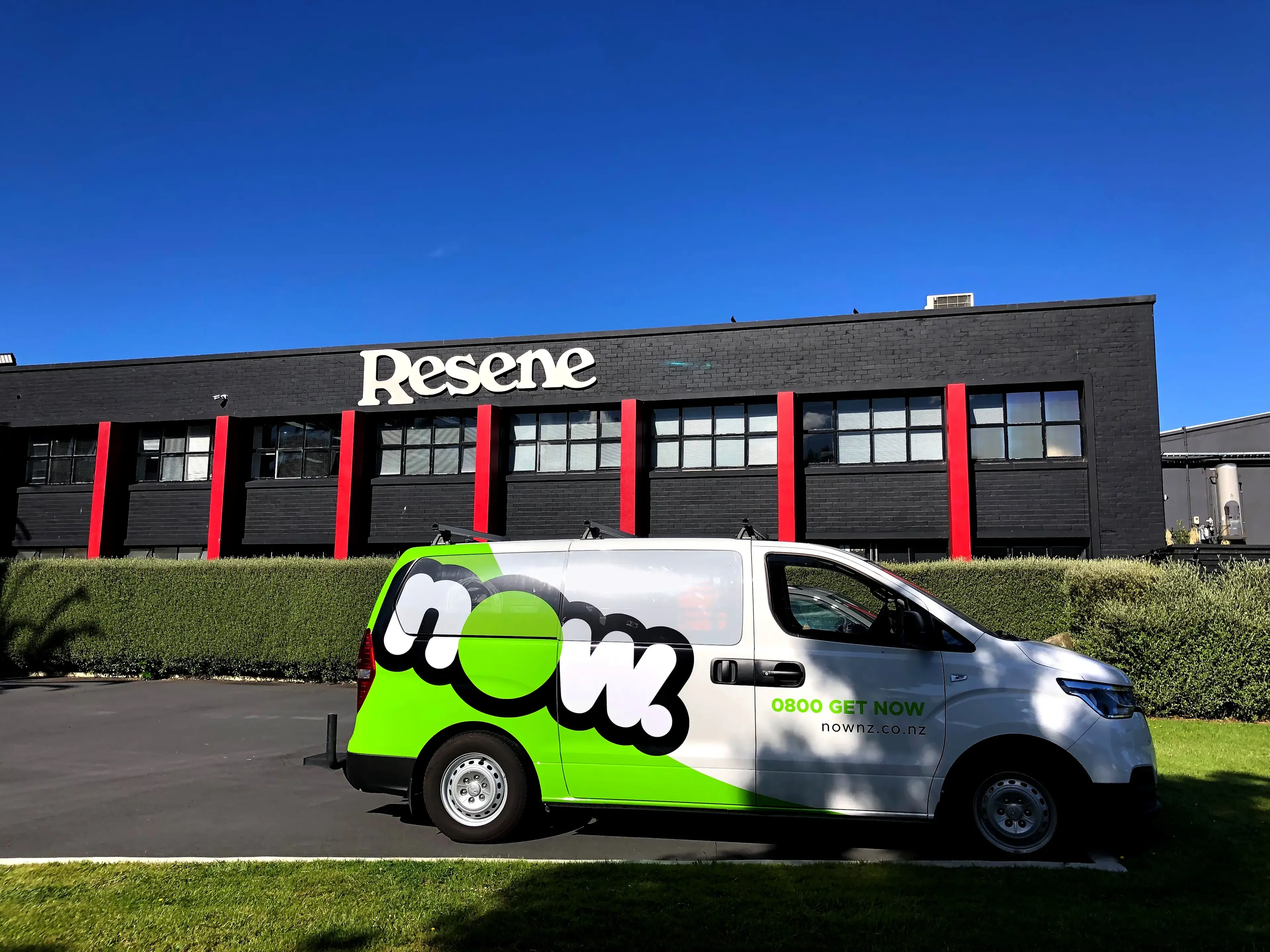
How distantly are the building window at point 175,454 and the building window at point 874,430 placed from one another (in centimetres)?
1557

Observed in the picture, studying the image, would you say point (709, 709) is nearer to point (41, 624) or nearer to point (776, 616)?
point (776, 616)

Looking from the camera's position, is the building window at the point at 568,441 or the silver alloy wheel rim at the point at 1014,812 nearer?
the silver alloy wheel rim at the point at 1014,812

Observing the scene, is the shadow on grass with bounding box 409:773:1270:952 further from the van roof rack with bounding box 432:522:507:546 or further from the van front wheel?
the van roof rack with bounding box 432:522:507:546

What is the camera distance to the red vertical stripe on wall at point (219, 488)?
22.3m

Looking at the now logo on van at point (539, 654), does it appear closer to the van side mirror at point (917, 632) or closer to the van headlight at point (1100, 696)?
the van side mirror at point (917, 632)

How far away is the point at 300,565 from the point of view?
16500mm

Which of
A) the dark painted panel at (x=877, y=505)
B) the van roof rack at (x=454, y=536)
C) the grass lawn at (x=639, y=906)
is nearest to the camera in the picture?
the grass lawn at (x=639, y=906)

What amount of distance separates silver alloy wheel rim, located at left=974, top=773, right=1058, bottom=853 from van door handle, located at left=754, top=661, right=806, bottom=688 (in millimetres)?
1318

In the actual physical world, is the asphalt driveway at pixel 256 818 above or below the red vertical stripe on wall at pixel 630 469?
below

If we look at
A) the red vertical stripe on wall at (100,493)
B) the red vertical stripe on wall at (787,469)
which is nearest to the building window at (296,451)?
the red vertical stripe on wall at (100,493)

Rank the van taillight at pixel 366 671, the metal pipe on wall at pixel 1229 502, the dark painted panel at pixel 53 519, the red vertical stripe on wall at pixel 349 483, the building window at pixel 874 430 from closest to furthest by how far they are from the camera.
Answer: the van taillight at pixel 366 671
the building window at pixel 874 430
the red vertical stripe on wall at pixel 349 483
the metal pipe on wall at pixel 1229 502
the dark painted panel at pixel 53 519

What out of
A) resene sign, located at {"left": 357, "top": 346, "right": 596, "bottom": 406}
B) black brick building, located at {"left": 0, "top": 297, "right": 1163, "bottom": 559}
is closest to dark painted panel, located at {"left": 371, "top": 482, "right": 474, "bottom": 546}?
black brick building, located at {"left": 0, "top": 297, "right": 1163, "bottom": 559}

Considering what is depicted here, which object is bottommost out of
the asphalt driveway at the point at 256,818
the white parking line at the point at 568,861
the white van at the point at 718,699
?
the asphalt driveway at the point at 256,818

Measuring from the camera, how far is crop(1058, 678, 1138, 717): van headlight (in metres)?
5.62
